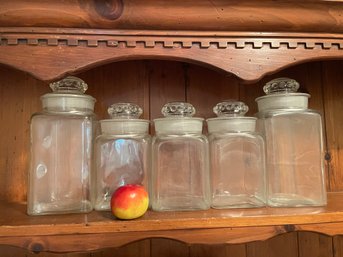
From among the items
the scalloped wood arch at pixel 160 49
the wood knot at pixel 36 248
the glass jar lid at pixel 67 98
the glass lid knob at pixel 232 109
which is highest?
the scalloped wood arch at pixel 160 49

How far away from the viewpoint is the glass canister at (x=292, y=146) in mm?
713

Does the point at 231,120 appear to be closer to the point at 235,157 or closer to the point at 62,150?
the point at 235,157

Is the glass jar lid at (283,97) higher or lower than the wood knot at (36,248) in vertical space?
higher

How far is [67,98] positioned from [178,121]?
0.80ft

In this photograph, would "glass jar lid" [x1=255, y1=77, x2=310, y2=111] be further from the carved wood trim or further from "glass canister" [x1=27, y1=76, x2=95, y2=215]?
"glass canister" [x1=27, y1=76, x2=95, y2=215]

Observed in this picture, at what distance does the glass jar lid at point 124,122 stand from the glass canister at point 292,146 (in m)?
0.29

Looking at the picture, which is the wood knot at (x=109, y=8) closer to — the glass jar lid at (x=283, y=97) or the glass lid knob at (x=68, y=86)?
the glass lid knob at (x=68, y=86)

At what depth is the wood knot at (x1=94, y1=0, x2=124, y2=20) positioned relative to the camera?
22.4 inches

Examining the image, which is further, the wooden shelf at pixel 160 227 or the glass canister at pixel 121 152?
the glass canister at pixel 121 152

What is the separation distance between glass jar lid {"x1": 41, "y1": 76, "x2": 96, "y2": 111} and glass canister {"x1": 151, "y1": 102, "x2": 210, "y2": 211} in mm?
166

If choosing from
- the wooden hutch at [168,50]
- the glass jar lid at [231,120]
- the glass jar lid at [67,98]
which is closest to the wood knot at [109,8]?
the wooden hutch at [168,50]

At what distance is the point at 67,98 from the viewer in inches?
26.8

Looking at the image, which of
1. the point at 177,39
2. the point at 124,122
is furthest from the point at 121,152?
the point at 177,39

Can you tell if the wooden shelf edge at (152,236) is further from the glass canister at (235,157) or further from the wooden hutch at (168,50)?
the glass canister at (235,157)
